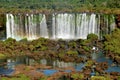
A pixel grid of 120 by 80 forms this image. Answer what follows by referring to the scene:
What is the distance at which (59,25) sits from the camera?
38938 millimetres

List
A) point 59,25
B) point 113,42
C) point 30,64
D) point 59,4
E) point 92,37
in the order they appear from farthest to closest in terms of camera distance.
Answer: point 59,4
point 59,25
point 92,37
point 113,42
point 30,64

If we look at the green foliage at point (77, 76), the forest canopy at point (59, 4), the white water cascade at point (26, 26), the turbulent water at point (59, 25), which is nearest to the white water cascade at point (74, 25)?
the turbulent water at point (59, 25)

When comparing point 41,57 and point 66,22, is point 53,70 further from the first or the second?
point 66,22

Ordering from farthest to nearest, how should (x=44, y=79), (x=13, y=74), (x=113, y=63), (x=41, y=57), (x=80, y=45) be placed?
(x=80, y=45)
(x=41, y=57)
(x=113, y=63)
(x=13, y=74)
(x=44, y=79)

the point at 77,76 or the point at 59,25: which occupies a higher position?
the point at 59,25

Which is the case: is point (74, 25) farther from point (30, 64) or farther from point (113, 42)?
point (30, 64)

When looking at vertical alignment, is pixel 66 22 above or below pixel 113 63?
above

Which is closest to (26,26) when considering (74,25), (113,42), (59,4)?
(74,25)

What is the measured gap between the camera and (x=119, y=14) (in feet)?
127

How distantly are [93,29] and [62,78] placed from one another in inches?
576

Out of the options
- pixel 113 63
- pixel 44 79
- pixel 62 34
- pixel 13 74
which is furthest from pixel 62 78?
pixel 62 34

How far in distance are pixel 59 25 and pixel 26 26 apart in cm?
379

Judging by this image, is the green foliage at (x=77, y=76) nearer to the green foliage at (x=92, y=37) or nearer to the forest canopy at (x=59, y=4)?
the green foliage at (x=92, y=37)

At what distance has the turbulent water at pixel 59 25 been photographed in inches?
1519
